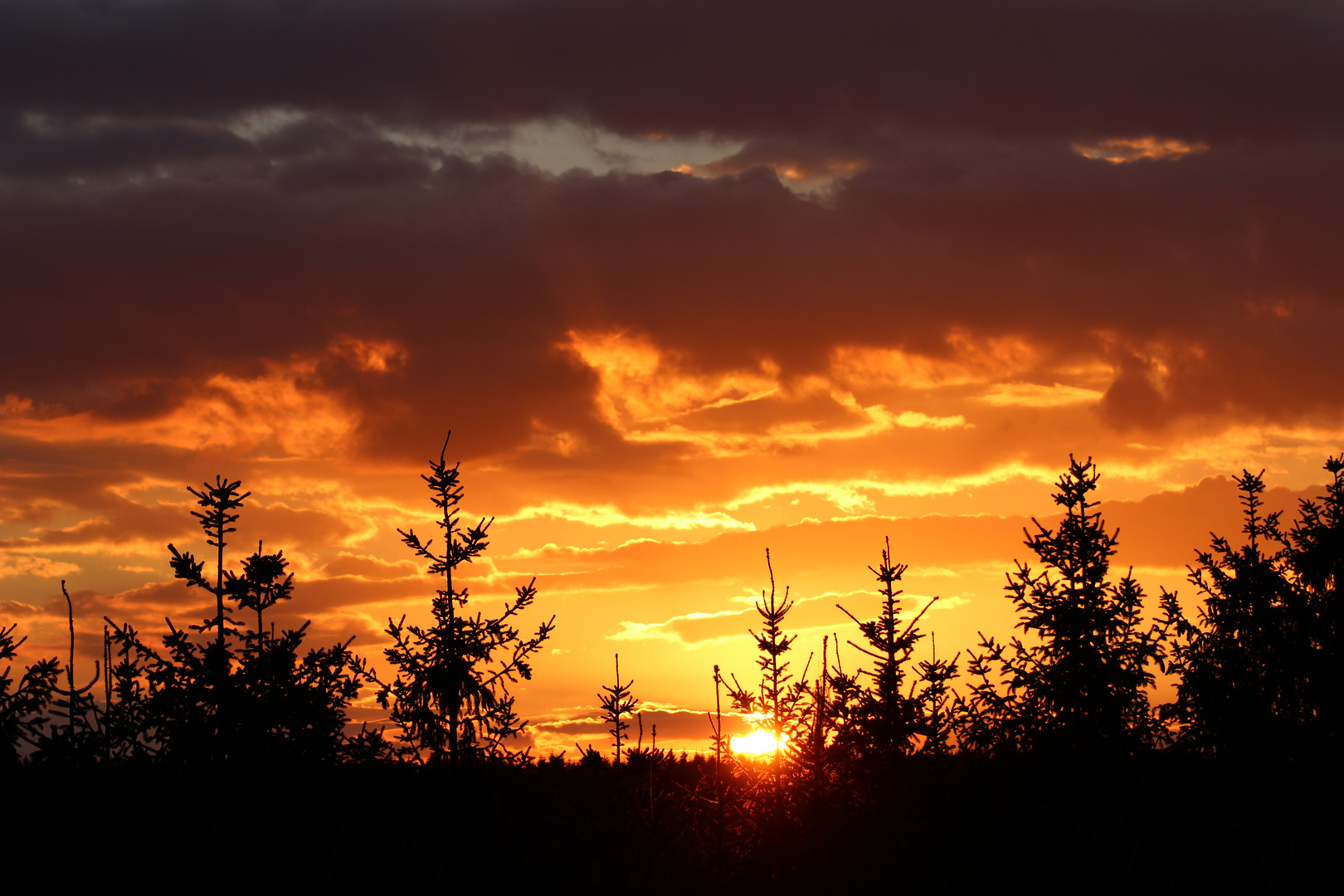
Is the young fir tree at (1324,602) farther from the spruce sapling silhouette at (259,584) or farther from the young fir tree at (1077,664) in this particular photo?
the spruce sapling silhouette at (259,584)

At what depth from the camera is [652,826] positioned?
19.5 metres

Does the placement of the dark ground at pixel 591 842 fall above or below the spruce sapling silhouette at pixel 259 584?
below

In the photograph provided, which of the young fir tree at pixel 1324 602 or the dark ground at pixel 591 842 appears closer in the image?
the dark ground at pixel 591 842

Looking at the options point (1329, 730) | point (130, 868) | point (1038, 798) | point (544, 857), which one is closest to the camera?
point (130, 868)

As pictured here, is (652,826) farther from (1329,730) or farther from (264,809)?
(1329,730)

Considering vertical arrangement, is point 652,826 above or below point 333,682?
below

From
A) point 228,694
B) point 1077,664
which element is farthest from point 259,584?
point 1077,664

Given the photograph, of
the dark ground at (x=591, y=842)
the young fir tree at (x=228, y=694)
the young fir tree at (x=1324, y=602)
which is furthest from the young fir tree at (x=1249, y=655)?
the young fir tree at (x=228, y=694)

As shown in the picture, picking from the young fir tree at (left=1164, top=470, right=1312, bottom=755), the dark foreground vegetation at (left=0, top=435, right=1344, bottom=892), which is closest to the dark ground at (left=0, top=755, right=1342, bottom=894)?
the dark foreground vegetation at (left=0, top=435, right=1344, bottom=892)

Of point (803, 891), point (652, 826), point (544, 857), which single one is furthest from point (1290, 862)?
point (544, 857)

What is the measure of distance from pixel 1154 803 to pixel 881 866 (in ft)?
27.3

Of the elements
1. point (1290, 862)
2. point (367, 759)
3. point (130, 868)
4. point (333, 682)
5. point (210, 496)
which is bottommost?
point (1290, 862)

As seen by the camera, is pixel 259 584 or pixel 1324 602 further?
pixel 1324 602

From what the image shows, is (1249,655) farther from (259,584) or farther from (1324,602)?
(259,584)
